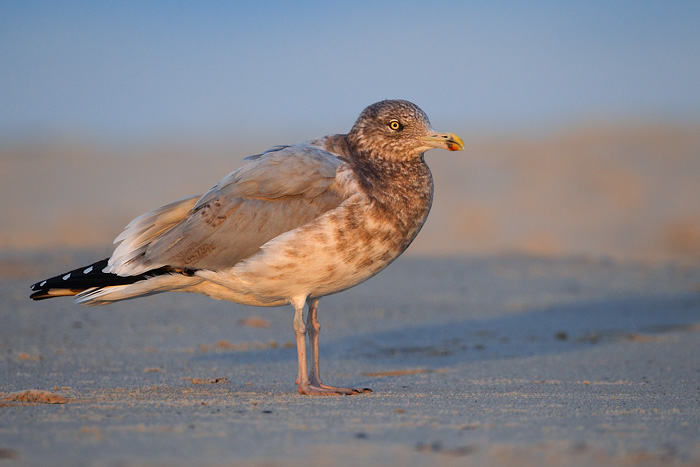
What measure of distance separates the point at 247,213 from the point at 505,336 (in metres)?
4.00

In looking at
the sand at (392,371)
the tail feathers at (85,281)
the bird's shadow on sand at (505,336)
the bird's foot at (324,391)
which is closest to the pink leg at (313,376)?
the bird's foot at (324,391)

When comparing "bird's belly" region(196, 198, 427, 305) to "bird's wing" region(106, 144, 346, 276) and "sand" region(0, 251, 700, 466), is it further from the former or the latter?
"sand" region(0, 251, 700, 466)

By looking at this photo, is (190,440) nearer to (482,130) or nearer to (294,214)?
(294,214)

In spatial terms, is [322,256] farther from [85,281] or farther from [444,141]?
[85,281]

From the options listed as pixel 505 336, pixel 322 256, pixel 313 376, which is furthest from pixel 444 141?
pixel 505 336

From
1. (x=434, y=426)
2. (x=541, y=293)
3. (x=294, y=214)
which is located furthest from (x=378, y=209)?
(x=541, y=293)

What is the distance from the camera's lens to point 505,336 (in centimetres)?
823

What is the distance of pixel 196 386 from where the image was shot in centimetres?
530

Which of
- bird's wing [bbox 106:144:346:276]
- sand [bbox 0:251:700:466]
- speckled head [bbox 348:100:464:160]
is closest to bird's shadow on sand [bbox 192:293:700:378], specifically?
sand [bbox 0:251:700:466]

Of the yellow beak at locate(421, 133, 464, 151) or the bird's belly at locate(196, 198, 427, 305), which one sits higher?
the yellow beak at locate(421, 133, 464, 151)

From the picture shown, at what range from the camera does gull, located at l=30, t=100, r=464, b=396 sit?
5.00 meters

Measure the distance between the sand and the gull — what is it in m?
0.66

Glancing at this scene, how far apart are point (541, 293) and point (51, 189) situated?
18.1 meters

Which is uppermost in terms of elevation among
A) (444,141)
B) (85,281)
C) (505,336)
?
(444,141)
